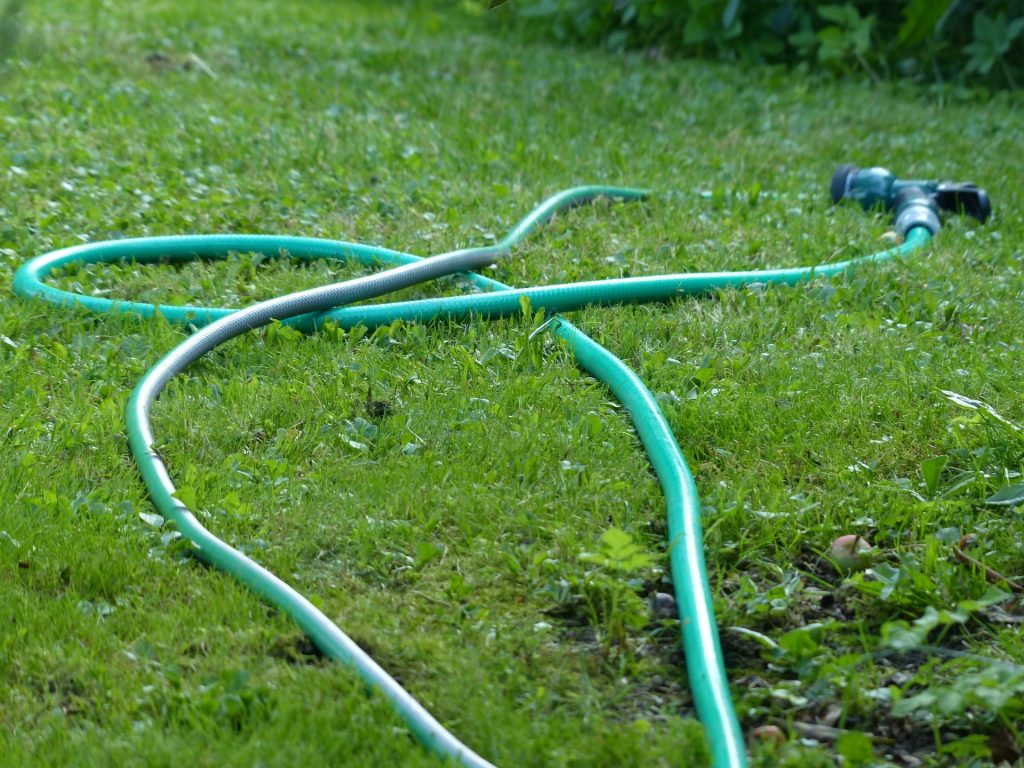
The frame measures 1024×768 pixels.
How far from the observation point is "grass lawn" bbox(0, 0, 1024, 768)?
5.84ft

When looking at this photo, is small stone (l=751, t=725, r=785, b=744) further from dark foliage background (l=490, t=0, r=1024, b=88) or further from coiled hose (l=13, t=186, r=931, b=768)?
dark foliage background (l=490, t=0, r=1024, b=88)

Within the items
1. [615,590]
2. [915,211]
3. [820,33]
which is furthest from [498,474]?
[820,33]

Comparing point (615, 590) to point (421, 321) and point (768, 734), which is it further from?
point (421, 321)

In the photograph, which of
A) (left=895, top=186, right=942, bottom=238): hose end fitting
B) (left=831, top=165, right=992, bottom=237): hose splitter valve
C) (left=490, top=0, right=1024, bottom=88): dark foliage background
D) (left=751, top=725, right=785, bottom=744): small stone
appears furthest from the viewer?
(left=490, top=0, right=1024, bottom=88): dark foliage background

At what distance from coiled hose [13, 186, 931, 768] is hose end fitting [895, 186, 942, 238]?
5 centimetres

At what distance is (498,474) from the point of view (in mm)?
2385

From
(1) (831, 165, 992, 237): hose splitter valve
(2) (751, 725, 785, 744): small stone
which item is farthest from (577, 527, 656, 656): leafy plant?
(1) (831, 165, 992, 237): hose splitter valve

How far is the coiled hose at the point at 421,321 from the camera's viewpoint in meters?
1.79

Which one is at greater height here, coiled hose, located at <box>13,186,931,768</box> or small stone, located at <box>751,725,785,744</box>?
coiled hose, located at <box>13,186,931,768</box>

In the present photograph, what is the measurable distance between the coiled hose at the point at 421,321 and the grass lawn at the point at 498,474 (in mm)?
40

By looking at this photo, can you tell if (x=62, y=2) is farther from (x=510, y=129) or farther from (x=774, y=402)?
(x=774, y=402)

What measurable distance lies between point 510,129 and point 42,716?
143 inches

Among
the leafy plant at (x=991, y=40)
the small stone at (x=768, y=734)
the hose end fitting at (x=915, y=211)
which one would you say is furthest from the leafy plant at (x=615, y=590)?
the leafy plant at (x=991, y=40)

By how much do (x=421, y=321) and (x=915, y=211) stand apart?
70.9 inches
